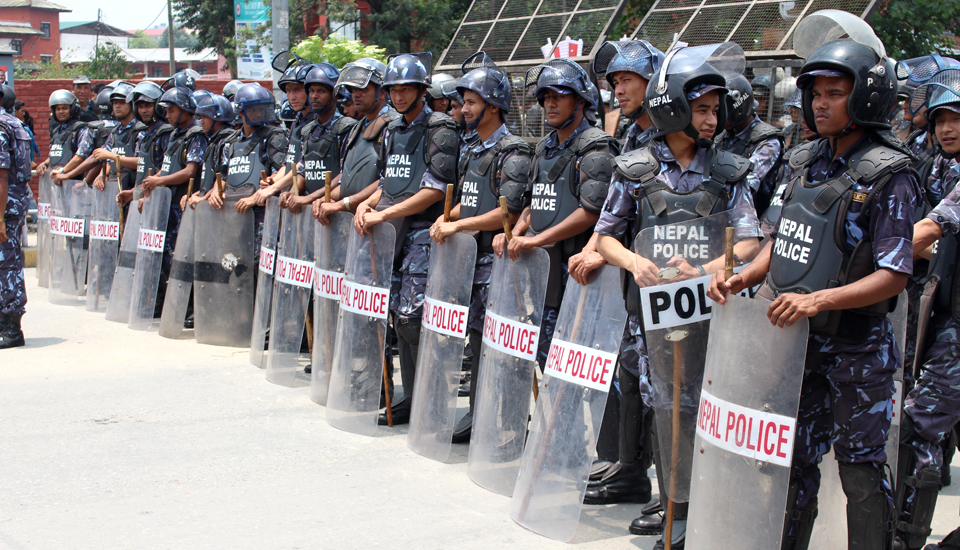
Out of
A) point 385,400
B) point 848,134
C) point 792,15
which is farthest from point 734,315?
point 792,15

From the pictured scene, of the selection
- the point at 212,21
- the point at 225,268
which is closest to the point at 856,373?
the point at 225,268

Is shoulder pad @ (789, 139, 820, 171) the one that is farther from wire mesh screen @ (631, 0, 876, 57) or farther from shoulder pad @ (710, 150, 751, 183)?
wire mesh screen @ (631, 0, 876, 57)

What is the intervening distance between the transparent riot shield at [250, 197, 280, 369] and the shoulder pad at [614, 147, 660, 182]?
379 cm

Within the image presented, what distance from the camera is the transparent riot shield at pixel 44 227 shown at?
10586mm

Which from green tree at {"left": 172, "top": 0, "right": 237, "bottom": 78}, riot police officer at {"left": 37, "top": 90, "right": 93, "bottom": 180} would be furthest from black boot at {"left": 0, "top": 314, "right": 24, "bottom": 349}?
green tree at {"left": 172, "top": 0, "right": 237, "bottom": 78}

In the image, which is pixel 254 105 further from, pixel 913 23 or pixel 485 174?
pixel 913 23

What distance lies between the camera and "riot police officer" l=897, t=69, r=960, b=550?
11.9 ft

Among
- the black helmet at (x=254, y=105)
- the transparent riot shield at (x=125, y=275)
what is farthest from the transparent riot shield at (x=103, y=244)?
the black helmet at (x=254, y=105)

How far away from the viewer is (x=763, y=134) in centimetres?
491

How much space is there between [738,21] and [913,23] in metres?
2.99

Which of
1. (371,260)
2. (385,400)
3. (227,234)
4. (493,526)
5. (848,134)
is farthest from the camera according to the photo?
(227,234)

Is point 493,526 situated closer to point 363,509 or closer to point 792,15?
point 363,509

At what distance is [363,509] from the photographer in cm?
429

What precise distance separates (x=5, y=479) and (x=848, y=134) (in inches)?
168
